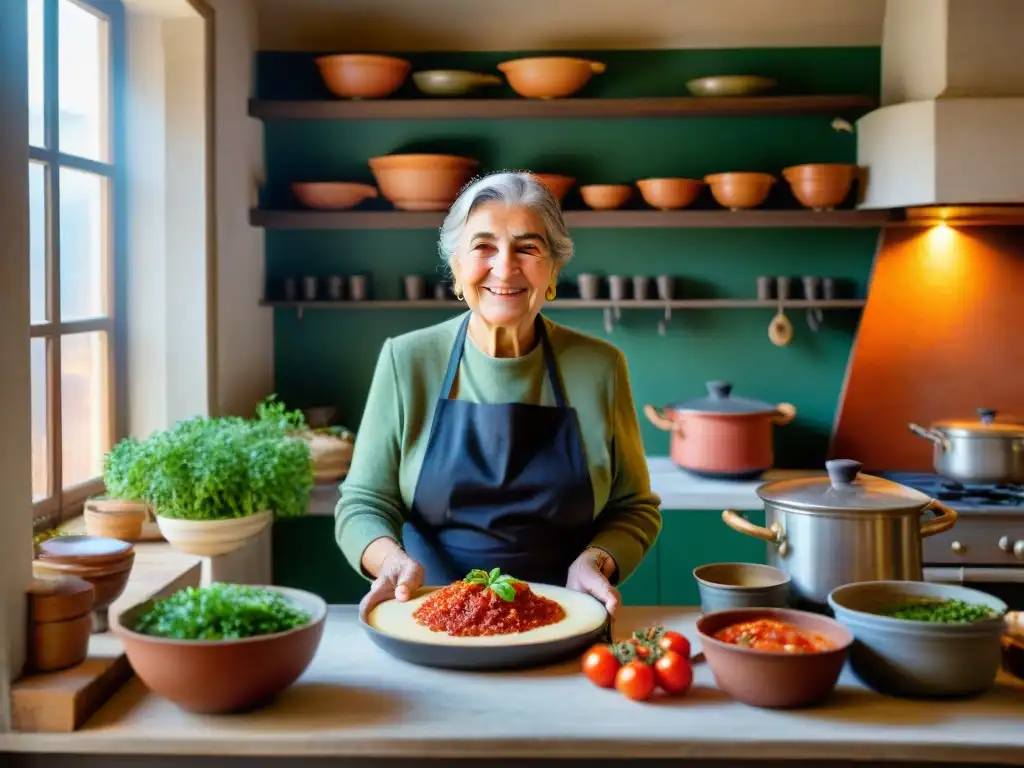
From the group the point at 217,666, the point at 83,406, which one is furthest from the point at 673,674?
the point at 83,406

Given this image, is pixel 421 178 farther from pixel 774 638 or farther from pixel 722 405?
pixel 774 638

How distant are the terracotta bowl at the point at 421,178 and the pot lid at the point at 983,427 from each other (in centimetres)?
181

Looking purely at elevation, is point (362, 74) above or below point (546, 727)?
above

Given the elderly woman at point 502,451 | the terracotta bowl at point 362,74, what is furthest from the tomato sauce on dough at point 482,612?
the terracotta bowl at point 362,74

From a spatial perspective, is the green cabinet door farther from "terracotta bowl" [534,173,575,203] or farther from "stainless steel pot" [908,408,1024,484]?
"terracotta bowl" [534,173,575,203]

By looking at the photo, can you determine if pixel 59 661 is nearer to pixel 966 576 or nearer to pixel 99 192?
pixel 99 192

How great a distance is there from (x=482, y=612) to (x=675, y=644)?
310 mm

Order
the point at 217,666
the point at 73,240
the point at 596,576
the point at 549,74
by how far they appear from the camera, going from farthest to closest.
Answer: the point at 549,74 < the point at 73,240 < the point at 596,576 < the point at 217,666

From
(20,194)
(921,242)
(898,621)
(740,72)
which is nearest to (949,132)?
(921,242)

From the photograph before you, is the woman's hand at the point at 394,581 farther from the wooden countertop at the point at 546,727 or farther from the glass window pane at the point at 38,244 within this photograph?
the glass window pane at the point at 38,244

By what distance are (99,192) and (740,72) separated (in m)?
2.27

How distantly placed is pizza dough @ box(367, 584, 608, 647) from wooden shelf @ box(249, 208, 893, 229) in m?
2.06

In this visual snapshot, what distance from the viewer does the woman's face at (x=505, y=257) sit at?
2.12 metres

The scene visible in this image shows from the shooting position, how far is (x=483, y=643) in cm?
174
